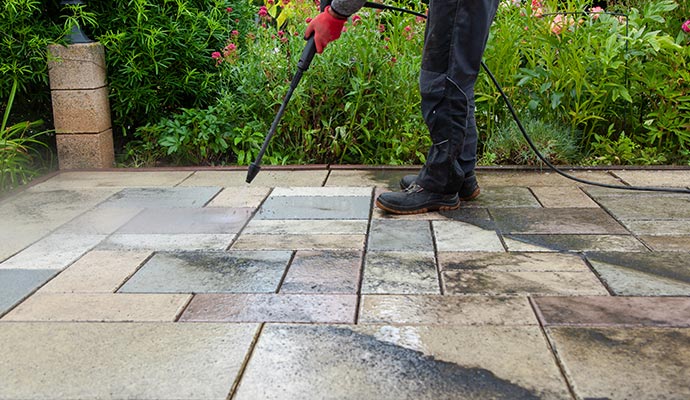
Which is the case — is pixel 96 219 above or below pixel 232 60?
below

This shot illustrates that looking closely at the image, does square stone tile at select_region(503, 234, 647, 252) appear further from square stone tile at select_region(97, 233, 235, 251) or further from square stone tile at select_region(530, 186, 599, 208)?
square stone tile at select_region(97, 233, 235, 251)

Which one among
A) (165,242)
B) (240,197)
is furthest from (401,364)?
(240,197)

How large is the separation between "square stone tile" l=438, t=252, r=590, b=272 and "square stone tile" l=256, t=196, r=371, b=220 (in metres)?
0.65

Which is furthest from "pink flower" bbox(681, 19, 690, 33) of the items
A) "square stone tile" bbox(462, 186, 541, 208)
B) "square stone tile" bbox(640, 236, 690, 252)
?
"square stone tile" bbox(640, 236, 690, 252)

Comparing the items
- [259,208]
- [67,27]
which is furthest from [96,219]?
[67,27]

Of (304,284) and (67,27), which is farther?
(67,27)

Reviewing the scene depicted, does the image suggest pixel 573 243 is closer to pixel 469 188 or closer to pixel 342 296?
pixel 469 188

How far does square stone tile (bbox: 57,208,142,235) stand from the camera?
2922 mm

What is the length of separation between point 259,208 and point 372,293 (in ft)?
3.89

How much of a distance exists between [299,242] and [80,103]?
210 centimetres

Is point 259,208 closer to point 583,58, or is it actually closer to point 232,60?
point 232,60

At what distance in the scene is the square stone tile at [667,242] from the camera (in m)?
2.56

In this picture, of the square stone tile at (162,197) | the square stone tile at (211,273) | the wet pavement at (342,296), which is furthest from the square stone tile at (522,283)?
the square stone tile at (162,197)

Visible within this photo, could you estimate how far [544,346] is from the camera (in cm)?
180
